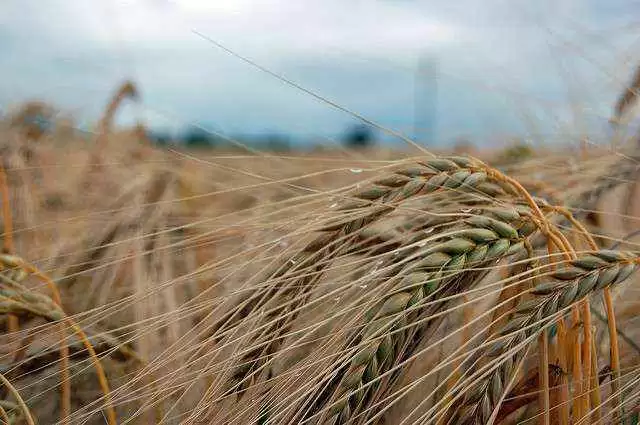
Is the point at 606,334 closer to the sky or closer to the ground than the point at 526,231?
closer to the ground

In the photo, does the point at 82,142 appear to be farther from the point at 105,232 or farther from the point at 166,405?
the point at 166,405

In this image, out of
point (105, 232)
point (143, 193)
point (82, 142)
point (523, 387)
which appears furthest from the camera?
point (82, 142)

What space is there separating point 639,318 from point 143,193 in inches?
53.6

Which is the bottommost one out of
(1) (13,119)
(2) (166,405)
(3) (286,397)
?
(2) (166,405)

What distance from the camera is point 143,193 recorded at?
2062 millimetres

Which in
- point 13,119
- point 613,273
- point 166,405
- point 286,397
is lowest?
point 166,405

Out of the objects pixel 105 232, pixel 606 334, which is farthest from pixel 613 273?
pixel 105 232

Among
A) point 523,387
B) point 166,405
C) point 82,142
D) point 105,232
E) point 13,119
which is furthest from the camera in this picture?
point 82,142

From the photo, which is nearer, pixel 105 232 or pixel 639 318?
pixel 639 318

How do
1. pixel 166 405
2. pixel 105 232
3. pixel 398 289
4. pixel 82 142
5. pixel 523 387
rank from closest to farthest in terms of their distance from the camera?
pixel 398 289 < pixel 523 387 < pixel 166 405 < pixel 105 232 < pixel 82 142

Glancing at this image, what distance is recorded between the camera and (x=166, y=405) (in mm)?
1173

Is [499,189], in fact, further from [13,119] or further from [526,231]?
[13,119]

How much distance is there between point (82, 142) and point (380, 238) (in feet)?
8.71

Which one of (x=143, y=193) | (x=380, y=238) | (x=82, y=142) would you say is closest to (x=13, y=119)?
(x=82, y=142)
